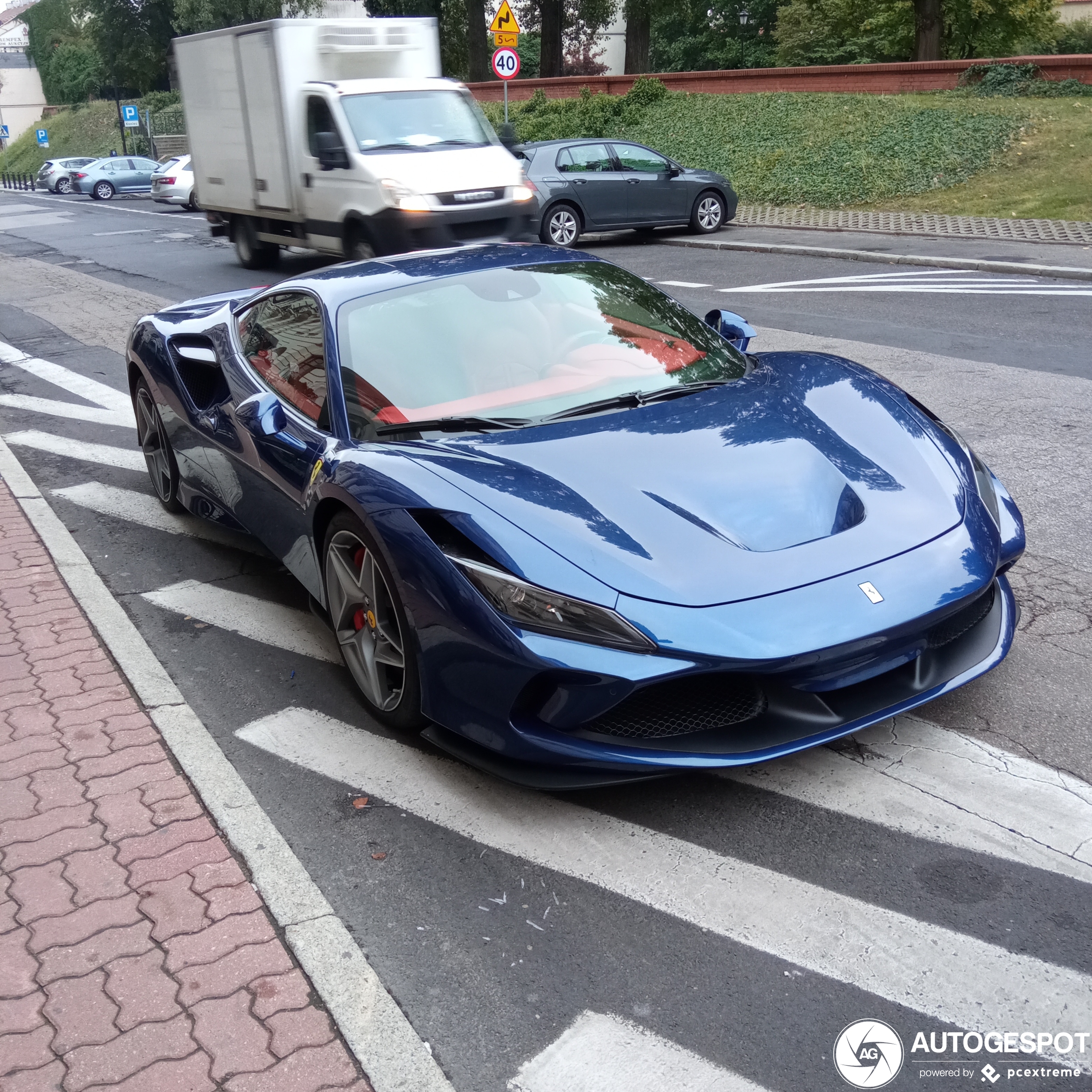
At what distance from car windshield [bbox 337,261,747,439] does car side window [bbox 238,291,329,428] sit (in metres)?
0.14

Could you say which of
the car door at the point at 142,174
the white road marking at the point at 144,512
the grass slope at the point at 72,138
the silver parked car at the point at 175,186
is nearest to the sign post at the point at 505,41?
the silver parked car at the point at 175,186

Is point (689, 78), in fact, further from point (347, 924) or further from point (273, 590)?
point (347, 924)

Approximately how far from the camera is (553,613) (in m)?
2.97

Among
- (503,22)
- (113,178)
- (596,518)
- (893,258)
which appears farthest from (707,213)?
(113,178)

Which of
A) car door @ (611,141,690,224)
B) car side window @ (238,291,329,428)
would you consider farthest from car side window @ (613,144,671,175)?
car side window @ (238,291,329,428)

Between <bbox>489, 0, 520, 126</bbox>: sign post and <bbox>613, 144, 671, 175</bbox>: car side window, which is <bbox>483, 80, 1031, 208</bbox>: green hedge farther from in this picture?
<bbox>489, 0, 520, 126</bbox>: sign post

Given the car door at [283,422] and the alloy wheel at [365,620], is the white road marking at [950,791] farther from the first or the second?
the car door at [283,422]

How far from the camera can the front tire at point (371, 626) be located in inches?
135

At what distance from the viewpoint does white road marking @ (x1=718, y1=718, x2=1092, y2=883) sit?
2.94 m

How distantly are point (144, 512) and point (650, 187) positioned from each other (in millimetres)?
12399

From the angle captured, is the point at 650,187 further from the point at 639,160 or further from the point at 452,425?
the point at 452,425

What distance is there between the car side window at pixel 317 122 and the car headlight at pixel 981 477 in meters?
10.9

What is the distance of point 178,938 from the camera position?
2779 mm

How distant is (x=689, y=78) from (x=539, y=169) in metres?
12.4
